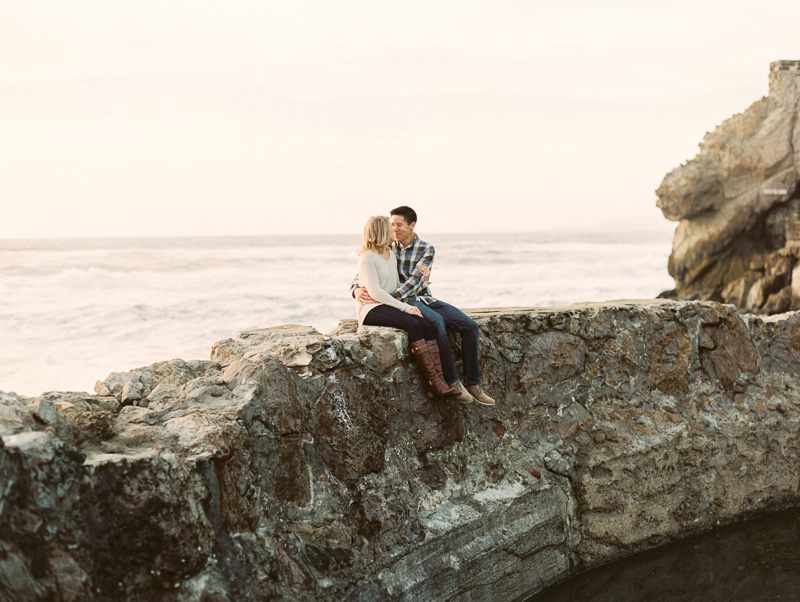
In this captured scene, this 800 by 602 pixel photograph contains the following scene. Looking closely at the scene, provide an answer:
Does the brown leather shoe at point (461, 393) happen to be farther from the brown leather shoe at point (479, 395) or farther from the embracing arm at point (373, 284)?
the embracing arm at point (373, 284)

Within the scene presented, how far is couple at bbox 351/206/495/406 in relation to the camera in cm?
507

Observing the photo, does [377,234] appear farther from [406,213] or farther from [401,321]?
[401,321]

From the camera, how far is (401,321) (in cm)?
508

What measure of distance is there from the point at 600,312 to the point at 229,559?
3.82 meters

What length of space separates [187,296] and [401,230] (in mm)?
19675

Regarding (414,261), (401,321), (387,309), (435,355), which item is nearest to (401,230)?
(414,261)

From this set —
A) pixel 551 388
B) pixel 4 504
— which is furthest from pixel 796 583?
pixel 4 504

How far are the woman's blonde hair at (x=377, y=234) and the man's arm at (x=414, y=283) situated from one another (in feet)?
1.15

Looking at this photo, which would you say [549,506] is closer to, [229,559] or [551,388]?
[551,388]

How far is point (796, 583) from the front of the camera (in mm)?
5277

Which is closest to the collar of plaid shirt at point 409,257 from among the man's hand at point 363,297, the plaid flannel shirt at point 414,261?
the plaid flannel shirt at point 414,261

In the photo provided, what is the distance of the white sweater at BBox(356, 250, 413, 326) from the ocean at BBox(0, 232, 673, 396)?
7199 mm

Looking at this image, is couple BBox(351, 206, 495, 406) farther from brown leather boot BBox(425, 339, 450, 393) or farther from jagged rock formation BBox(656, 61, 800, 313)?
jagged rock formation BBox(656, 61, 800, 313)

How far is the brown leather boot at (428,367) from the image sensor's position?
5027mm
